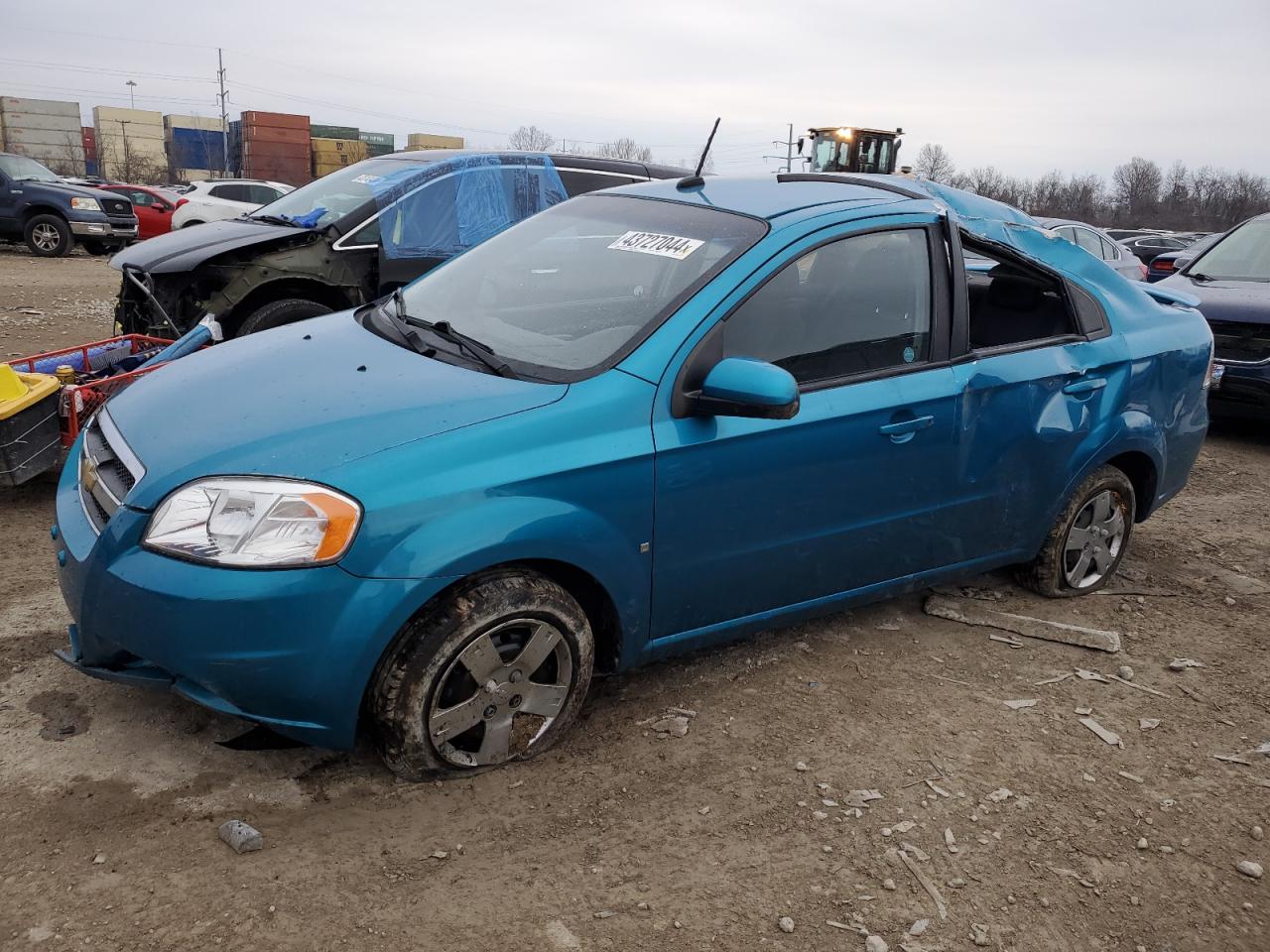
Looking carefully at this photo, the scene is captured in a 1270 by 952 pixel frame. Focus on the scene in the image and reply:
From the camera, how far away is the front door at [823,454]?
3.18m

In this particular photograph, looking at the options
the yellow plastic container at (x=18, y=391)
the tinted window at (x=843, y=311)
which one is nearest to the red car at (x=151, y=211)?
the yellow plastic container at (x=18, y=391)

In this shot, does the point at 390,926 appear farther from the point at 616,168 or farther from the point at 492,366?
the point at 616,168

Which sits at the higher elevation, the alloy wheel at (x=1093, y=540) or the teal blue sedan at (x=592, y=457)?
the teal blue sedan at (x=592, y=457)

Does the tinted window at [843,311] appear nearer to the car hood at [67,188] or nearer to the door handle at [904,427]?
the door handle at [904,427]

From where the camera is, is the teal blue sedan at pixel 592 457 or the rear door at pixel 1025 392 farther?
the rear door at pixel 1025 392

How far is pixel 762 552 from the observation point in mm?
3379

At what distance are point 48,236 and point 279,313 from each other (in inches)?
566

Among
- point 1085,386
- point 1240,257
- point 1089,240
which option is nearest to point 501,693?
point 1085,386

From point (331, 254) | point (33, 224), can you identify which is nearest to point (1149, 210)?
point (33, 224)

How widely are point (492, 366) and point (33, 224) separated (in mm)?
18179

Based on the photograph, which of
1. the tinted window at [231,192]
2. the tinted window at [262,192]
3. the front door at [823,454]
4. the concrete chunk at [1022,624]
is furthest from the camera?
the tinted window at [262,192]

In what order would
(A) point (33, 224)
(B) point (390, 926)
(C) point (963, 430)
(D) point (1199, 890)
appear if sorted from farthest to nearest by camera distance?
(A) point (33, 224)
(C) point (963, 430)
(D) point (1199, 890)
(B) point (390, 926)

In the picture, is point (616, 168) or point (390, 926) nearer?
point (390, 926)

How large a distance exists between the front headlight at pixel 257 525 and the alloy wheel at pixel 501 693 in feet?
1.64
